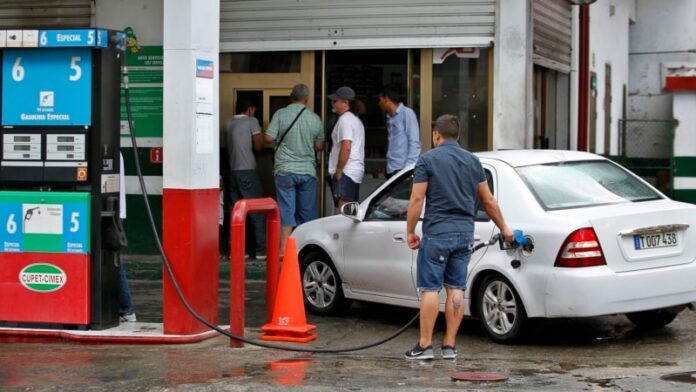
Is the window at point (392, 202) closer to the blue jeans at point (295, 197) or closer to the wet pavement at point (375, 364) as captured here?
the wet pavement at point (375, 364)

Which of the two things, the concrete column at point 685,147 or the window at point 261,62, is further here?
the concrete column at point 685,147

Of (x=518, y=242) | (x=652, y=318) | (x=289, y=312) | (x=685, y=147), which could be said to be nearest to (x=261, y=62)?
(x=289, y=312)

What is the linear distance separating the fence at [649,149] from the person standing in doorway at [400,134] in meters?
7.66

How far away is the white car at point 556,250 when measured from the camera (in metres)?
9.09

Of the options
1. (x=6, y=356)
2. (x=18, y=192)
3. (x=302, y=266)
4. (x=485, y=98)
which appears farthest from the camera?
(x=485, y=98)

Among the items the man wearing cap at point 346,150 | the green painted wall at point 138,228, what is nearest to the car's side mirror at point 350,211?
the man wearing cap at point 346,150

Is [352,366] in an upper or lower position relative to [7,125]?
lower

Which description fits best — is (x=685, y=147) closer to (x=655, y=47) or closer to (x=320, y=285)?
(x=655, y=47)

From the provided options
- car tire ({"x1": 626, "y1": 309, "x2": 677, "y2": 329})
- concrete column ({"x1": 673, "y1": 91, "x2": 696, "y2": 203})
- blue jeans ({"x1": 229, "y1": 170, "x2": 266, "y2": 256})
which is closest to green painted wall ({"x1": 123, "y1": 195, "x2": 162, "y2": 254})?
blue jeans ({"x1": 229, "y1": 170, "x2": 266, "y2": 256})

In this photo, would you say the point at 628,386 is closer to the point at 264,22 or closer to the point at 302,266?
the point at 302,266

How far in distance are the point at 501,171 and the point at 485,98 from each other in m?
5.03

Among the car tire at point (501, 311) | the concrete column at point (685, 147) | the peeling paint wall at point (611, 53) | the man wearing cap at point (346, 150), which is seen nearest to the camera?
the car tire at point (501, 311)

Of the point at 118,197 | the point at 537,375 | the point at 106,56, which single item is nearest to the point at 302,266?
the point at 118,197

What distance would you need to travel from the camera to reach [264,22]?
50.1 feet
